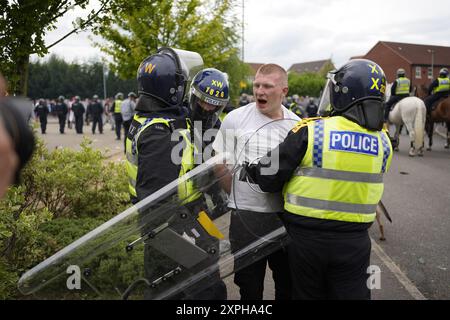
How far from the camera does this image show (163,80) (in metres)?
2.86

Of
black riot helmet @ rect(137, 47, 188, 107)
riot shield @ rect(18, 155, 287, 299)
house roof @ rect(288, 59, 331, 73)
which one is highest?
house roof @ rect(288, 59, 331, 73)

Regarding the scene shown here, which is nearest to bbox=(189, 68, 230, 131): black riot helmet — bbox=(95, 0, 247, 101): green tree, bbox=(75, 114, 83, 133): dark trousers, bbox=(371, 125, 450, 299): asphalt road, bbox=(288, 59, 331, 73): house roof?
bbox=(371, 125, 450, 299): asphalt road

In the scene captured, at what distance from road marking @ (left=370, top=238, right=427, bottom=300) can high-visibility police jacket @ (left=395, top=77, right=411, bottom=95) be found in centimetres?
911

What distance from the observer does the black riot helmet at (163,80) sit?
9.40 feet

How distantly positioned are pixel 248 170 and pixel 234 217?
293 millimetres

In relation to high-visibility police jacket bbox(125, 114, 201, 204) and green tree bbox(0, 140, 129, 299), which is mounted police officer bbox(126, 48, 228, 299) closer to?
high-visibility police jacket bbox(125, 114, 201, 204)

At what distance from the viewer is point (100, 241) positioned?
→ 2.30 metres

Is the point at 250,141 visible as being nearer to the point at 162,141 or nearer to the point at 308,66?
the point at 162,141

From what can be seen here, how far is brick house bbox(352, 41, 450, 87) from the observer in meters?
59.1

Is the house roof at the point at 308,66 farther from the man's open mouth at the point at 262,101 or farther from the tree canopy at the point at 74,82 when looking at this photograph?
the man's open mouth at the point at 262,101

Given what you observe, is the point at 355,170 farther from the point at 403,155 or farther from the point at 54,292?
the point at 403,155

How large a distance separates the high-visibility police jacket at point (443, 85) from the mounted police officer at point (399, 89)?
1009 mm

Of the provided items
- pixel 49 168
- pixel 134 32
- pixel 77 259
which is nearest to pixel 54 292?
pixel 77 259

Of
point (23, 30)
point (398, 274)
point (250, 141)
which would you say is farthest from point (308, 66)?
point (250, 141)
